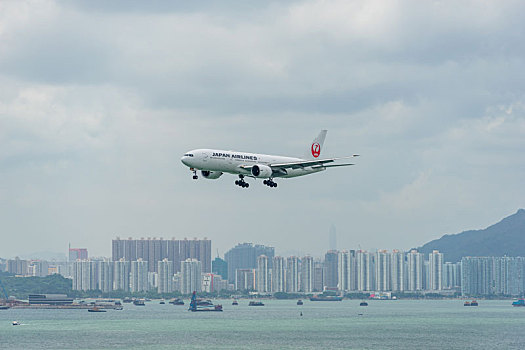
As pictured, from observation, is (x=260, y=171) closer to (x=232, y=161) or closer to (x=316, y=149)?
(x=232, y=161)

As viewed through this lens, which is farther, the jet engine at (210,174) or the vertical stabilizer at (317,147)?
the vertical stabilizer at (317,147)

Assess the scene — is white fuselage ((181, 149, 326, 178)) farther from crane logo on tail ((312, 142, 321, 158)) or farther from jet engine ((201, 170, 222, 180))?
crane logo on tail ((312, 142, 321, 158))

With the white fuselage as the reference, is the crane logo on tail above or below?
above

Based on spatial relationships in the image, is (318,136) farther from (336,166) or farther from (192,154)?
(192,154)

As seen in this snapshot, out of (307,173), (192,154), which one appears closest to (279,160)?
(307,173)

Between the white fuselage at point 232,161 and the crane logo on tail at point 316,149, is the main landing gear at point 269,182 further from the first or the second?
the crane logo on tail at point 316,149

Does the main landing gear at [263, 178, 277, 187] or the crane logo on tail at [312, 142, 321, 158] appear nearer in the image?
the main landing gear at [263, 178, 277, 187]

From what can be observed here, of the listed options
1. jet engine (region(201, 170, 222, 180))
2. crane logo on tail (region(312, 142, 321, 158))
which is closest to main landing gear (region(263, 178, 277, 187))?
jet engine (region(201, 170, 222, 180))

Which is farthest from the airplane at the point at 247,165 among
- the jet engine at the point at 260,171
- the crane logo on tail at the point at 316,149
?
the crane logo on tail at the point at 316,149
